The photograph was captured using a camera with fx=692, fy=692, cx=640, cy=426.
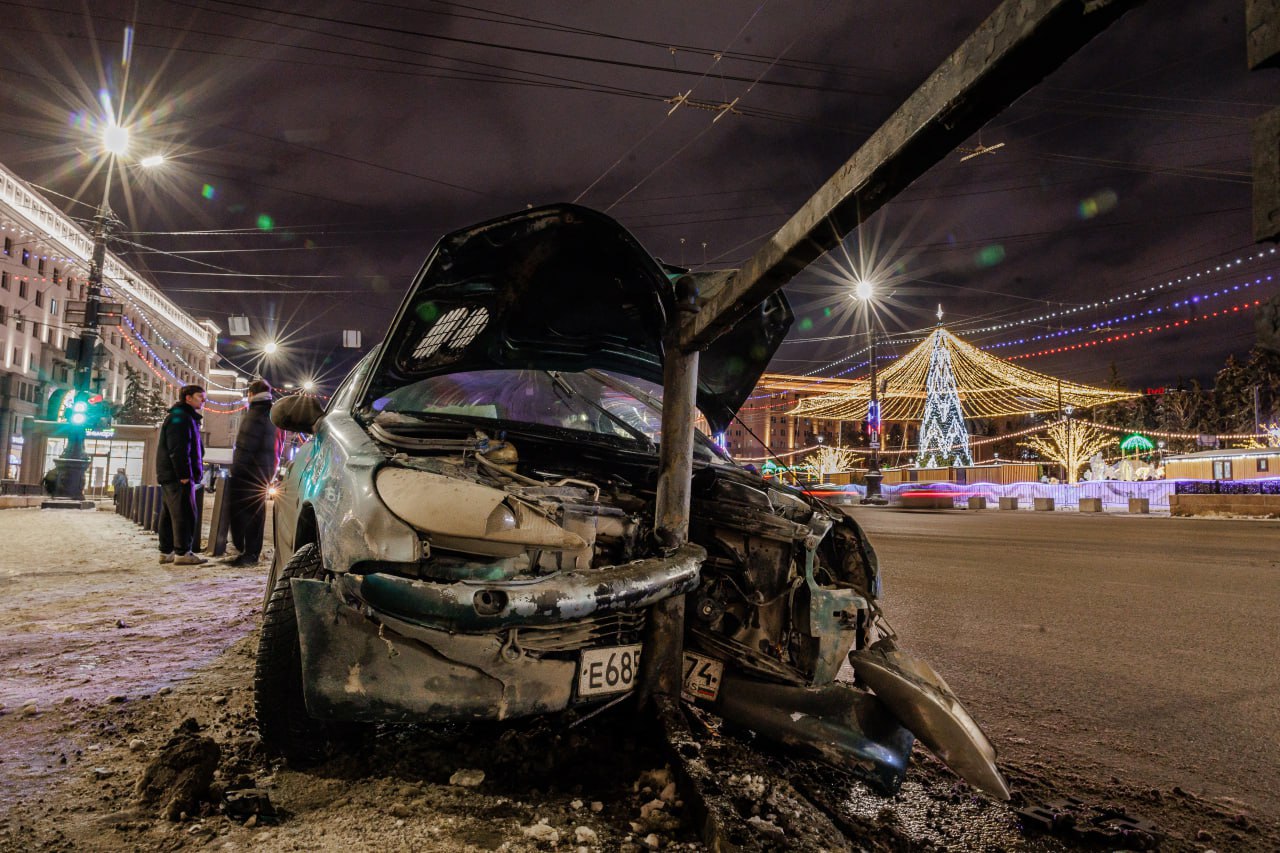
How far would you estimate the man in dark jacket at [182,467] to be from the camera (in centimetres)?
696

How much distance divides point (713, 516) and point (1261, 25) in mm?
1992

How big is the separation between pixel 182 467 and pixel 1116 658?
26.2 feet

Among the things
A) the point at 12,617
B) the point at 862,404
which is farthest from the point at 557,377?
the point at 862,404

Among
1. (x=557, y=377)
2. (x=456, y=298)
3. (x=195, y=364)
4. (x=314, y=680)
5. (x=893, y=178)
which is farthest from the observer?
(x=195, y=364)

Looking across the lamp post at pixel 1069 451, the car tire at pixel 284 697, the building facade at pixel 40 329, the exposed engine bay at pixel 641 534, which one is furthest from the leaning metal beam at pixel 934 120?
the lamp post at pixel 1069 451

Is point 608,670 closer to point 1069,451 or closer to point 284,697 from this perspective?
point 284,697

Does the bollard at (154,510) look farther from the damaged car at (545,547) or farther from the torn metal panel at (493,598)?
the torn metal panel at (493,598)

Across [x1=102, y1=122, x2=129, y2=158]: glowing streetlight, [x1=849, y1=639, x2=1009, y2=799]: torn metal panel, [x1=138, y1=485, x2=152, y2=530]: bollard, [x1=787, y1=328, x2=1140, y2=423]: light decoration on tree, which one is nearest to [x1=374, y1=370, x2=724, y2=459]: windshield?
[x1=849, y1=639, x2=1009, y2=799]: torn metal panel

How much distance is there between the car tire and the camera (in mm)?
2217

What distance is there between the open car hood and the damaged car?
0.4 inches

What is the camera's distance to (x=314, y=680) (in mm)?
1982

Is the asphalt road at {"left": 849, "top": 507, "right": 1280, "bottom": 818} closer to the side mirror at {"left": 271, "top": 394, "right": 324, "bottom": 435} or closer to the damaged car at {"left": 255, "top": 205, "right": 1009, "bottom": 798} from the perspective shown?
the damaged car at {"left": 255, "top": 205, "right": 1009, "bottom": 798}

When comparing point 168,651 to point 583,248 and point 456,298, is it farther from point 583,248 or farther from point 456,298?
point 583,248

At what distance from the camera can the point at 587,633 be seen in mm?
2156
